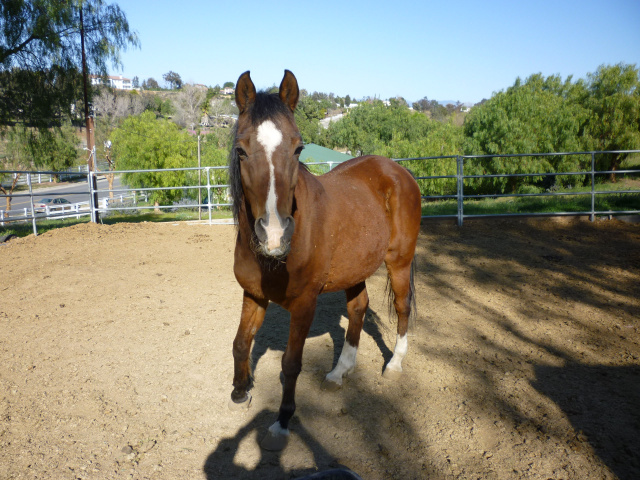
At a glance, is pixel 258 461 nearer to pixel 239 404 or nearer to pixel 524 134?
pixel 239 404

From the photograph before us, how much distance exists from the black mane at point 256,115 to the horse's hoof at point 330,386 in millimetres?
1559

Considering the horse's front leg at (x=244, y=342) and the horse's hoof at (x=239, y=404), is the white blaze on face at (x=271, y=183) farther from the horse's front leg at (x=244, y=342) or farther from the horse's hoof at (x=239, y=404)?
the horse's hoof at (x=239, y=404)

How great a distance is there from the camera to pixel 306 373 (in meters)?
3.41

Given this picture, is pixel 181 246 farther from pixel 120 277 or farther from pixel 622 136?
pixel 622 136

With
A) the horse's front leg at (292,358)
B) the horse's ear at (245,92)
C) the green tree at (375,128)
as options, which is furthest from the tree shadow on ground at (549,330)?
the green tree at (375,128)

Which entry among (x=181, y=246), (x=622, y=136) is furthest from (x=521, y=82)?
(x=181, y=246)

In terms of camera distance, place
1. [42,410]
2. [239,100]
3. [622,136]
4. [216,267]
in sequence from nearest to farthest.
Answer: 1. [239,100]
2. [42,410]
3. [216,267]
4. [622,136]

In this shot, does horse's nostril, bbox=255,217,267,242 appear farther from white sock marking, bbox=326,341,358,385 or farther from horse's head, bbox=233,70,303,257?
white sock marking, bbox=326,341,358,385

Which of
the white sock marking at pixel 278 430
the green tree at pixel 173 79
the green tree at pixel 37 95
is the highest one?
the green tree at pixel 173 79

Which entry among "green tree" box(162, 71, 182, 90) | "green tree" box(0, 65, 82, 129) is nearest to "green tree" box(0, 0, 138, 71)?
"green tree" box(0, 65, 82, 129)

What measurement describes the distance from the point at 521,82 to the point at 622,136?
1336 centimetres

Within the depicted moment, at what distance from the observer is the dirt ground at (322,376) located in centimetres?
233

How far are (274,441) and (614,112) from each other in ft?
102

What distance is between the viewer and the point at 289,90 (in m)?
2.28
